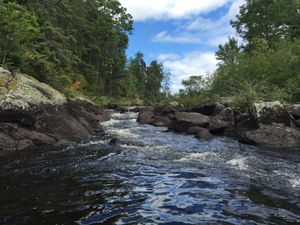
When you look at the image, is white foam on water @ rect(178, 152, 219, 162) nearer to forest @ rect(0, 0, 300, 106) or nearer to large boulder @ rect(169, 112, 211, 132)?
large boulder @ rect(169, 112, 211, 132)

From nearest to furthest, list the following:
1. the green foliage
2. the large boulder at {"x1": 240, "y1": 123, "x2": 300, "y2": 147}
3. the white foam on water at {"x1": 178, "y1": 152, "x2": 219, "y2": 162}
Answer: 1. the white foam on water at {"x1": 178, "y1": 152, "x2": 219, "y2": 162}
2. the large boulder at {"x1": 240, "y1": 123, "x2": 300, "y2": 147}
3. the green foliage

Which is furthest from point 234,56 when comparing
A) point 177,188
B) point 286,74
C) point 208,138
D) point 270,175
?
point 177,188

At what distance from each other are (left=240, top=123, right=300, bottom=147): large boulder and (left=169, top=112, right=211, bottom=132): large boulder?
4.02m

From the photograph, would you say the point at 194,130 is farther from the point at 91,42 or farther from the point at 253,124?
the point at 91,42

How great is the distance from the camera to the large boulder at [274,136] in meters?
16.0

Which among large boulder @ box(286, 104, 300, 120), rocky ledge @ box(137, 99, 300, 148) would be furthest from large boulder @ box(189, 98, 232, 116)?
large boulder @ box(286, 104, 300, 120)

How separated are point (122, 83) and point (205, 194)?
5779 cm

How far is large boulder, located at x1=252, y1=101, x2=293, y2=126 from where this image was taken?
16.9 m

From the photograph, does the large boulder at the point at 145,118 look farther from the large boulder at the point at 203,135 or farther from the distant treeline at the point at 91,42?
the distant treeline at the point at 91,42

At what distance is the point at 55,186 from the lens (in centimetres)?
777

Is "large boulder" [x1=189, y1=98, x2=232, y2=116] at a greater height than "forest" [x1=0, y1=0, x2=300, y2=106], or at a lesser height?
lesser

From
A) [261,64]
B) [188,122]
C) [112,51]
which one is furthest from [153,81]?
[188,122]

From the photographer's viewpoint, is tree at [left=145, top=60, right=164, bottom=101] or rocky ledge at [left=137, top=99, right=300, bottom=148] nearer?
rocky ledge at [left=137, top=99, right=300, bottom=148]

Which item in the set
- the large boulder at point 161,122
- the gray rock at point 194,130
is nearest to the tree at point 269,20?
the large boulder at point 161,122
